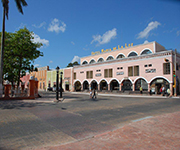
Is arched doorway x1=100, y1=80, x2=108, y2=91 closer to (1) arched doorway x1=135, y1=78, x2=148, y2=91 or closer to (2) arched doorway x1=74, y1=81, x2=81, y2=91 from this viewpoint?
(1) arched doorway x1=135, y1=78, x2=148, y2=91

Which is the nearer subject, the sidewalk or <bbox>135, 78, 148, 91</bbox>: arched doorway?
the sidewalk

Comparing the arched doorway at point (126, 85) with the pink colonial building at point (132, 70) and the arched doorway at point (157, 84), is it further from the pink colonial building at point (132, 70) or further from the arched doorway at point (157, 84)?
the arched doorway at point (157, 84)

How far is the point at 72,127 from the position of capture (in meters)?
6.29

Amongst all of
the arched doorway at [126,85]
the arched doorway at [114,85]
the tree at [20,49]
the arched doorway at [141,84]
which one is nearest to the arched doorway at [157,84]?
the arched doorway at [141,84]

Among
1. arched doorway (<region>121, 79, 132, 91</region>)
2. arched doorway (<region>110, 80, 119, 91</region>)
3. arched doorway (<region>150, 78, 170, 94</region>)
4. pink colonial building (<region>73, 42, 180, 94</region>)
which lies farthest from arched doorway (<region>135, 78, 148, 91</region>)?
arched doorway (<region>110, 80, 119, 91</region>)

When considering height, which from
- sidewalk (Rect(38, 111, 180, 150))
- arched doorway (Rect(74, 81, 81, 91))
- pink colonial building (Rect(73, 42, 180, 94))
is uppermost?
pink colonial building (Rect(73, 42, 180, 94))

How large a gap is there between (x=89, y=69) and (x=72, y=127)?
37.2 metres

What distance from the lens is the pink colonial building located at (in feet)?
92.5

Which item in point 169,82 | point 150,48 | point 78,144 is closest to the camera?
point 78,144

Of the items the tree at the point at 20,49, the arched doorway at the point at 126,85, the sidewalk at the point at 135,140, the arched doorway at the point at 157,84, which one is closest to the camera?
the sidewalk at the point at 135,140

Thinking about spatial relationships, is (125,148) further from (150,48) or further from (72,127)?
(150,48)

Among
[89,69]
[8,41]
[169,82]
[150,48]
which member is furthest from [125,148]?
[89,69]

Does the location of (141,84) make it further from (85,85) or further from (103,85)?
(85,85)

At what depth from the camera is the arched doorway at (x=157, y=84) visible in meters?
28.0
